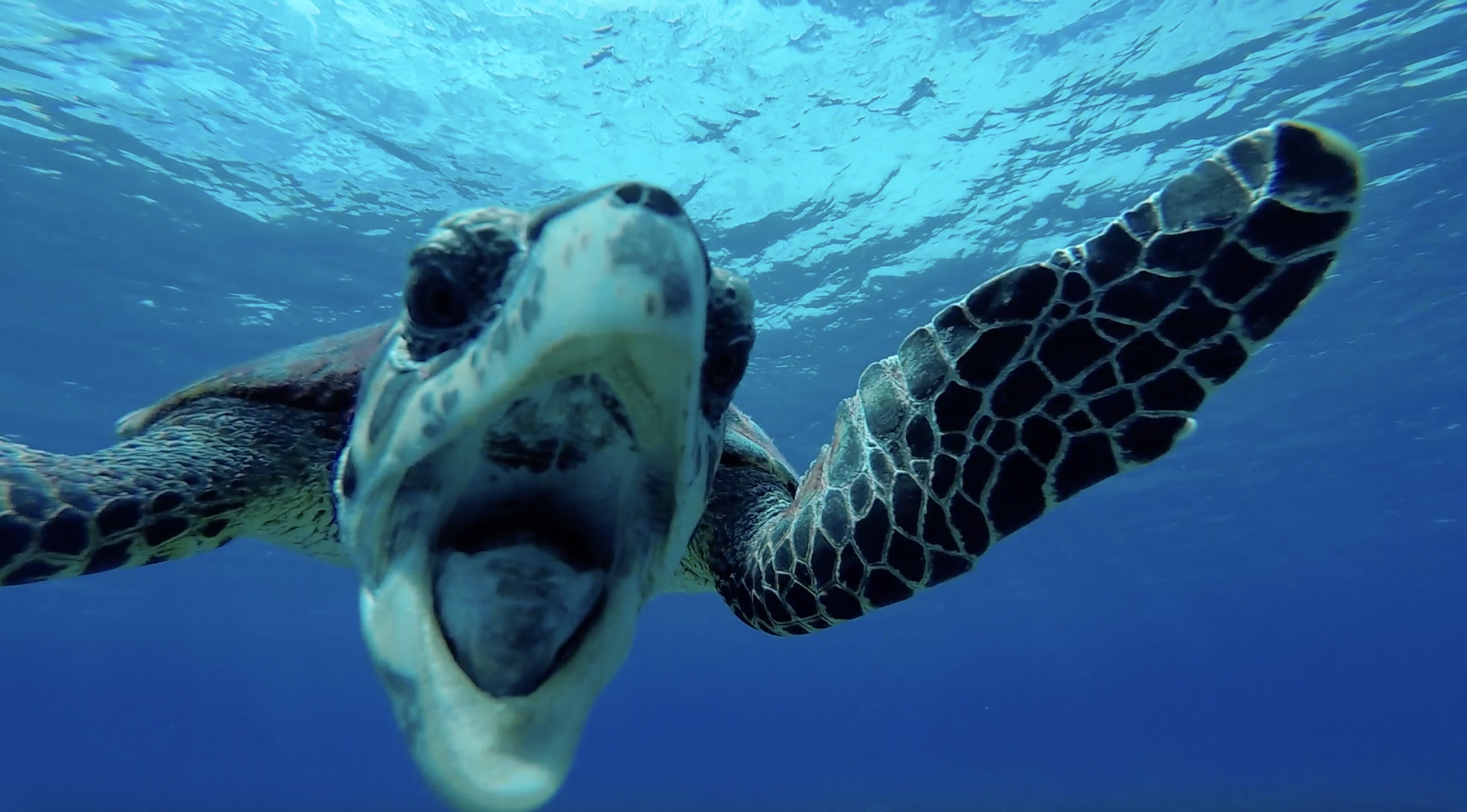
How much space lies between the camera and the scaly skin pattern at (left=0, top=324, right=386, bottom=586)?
7.70ft

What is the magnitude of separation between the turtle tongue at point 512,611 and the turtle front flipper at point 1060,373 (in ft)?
3.31

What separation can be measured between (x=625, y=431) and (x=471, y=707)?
63cm

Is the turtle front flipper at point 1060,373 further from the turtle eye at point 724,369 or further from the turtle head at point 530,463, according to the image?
the turtle head at point 530,463

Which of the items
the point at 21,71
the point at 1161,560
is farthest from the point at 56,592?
the point at 1161,560

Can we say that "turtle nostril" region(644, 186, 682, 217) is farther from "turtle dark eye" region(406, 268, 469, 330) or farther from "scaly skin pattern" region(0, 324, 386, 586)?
"scaly skin pattern" region(0, 324, 386, 586)

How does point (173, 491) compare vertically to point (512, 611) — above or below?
above

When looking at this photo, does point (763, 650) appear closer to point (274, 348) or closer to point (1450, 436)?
point (1450, 436)

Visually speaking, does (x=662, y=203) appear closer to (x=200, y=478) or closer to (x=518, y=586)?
(x=518, y=586)

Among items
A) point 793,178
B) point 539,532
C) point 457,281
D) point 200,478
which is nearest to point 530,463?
point 539,532

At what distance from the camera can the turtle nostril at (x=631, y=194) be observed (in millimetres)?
1511

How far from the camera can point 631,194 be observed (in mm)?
1515

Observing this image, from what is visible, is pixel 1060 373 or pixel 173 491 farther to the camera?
pixel 173 491

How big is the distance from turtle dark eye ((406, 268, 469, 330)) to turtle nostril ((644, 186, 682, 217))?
0.49 metres

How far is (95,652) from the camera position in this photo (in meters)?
50.9
